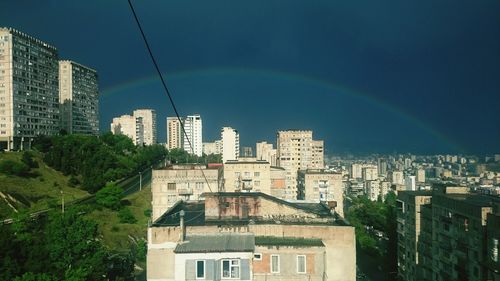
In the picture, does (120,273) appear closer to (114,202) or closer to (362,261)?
(114,202)

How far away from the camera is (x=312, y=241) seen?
1092 cm

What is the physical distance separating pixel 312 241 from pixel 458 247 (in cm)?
1116

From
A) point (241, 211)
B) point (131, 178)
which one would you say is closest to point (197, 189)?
point (241, 211)

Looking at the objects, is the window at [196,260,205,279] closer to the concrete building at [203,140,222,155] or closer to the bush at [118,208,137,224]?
the bush at [118,208,137,224]

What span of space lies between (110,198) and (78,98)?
37.6m

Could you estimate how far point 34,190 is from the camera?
3819 cm

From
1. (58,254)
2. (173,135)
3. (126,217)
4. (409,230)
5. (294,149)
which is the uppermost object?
(173,135)

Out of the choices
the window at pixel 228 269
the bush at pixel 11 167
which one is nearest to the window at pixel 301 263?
the window at pixel 228 269

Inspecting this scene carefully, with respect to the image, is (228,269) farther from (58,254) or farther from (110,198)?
(110,198)

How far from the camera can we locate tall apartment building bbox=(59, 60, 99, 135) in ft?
216

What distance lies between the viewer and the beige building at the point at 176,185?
1128 inches

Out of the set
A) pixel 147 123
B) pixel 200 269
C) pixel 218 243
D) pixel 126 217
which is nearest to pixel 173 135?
pixel 147 123

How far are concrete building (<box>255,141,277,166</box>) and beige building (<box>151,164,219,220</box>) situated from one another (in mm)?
53567

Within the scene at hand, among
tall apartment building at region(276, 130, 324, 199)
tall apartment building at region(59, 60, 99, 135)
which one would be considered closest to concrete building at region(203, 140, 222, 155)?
tall apartment building at region(276, 130, 324, 199)
